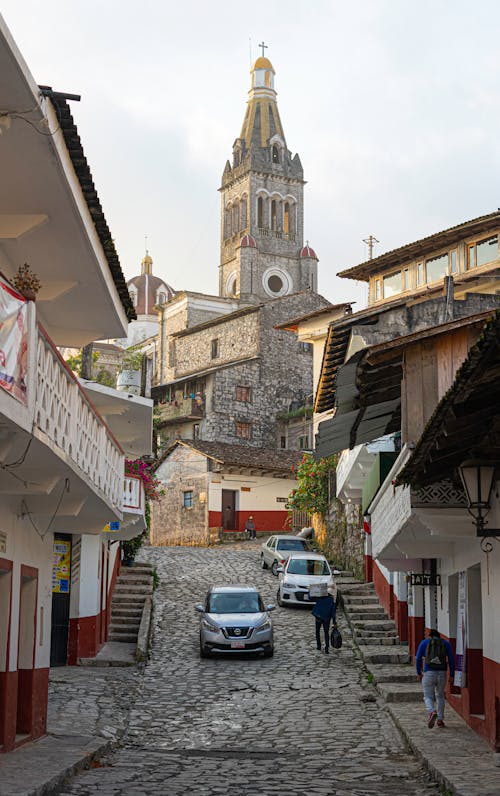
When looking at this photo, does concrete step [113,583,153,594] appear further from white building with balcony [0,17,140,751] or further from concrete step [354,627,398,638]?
white building with balcony [0,17,140,751]

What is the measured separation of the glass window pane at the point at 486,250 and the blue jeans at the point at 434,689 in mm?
22043

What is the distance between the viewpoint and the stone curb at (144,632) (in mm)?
21247

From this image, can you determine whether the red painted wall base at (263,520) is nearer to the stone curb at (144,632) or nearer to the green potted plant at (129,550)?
the green potted plant at (129,550)

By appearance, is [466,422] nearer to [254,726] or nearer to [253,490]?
[254,726]

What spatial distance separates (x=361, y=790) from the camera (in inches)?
411

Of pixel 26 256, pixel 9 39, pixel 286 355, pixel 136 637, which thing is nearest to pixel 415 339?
pixel 26 256

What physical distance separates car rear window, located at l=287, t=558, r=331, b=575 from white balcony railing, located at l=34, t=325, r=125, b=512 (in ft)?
46.4

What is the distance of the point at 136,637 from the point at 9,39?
60.8 ft

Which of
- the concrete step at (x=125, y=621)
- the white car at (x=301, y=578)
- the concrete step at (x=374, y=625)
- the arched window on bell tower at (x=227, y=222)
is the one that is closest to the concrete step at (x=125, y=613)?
the concrete step at (x=125, y=621)

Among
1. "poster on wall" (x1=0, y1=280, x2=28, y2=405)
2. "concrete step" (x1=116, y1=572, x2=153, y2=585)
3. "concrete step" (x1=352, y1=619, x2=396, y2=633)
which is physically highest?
"poster on wall" (x1=0, y1=280, x2=28, y2=405)

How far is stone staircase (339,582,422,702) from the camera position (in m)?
17.6

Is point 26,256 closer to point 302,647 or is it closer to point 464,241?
point 302,647

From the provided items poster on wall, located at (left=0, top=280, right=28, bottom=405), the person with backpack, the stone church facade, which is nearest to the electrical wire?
poster on wall, located at (left=0, top=280, right=28, bottom=405)

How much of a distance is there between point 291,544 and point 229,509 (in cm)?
1196
